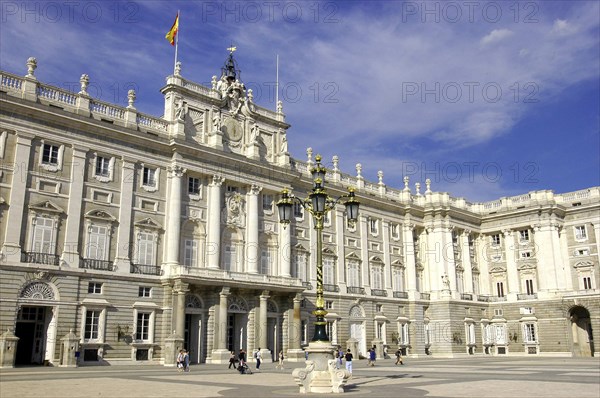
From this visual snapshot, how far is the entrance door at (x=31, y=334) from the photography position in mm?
35844

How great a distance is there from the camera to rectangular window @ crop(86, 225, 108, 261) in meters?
38.6

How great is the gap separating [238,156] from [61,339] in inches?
778

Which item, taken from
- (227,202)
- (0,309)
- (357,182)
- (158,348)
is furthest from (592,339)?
(0,309)

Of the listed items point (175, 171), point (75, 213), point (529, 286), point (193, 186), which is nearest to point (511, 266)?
point (529, 286)

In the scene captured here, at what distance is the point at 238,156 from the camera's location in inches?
1868

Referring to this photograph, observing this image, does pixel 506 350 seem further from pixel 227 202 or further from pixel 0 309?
pixel 0 309

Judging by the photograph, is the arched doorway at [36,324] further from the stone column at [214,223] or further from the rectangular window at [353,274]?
the rectangular window at [353,274]

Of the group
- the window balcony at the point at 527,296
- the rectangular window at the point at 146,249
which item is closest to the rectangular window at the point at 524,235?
the window balcony at the point at 527,296

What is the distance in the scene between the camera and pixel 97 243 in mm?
38875

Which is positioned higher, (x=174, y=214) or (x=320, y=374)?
(x=174, y=214)

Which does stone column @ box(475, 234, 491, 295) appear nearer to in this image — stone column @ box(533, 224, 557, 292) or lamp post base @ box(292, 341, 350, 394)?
stone column @ box(533, 224, 557, 292)

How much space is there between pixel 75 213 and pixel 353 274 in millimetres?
28181

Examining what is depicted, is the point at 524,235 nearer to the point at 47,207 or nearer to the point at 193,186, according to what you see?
the point at 193,186

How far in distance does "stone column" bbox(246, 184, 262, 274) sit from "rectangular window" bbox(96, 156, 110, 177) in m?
12.2
